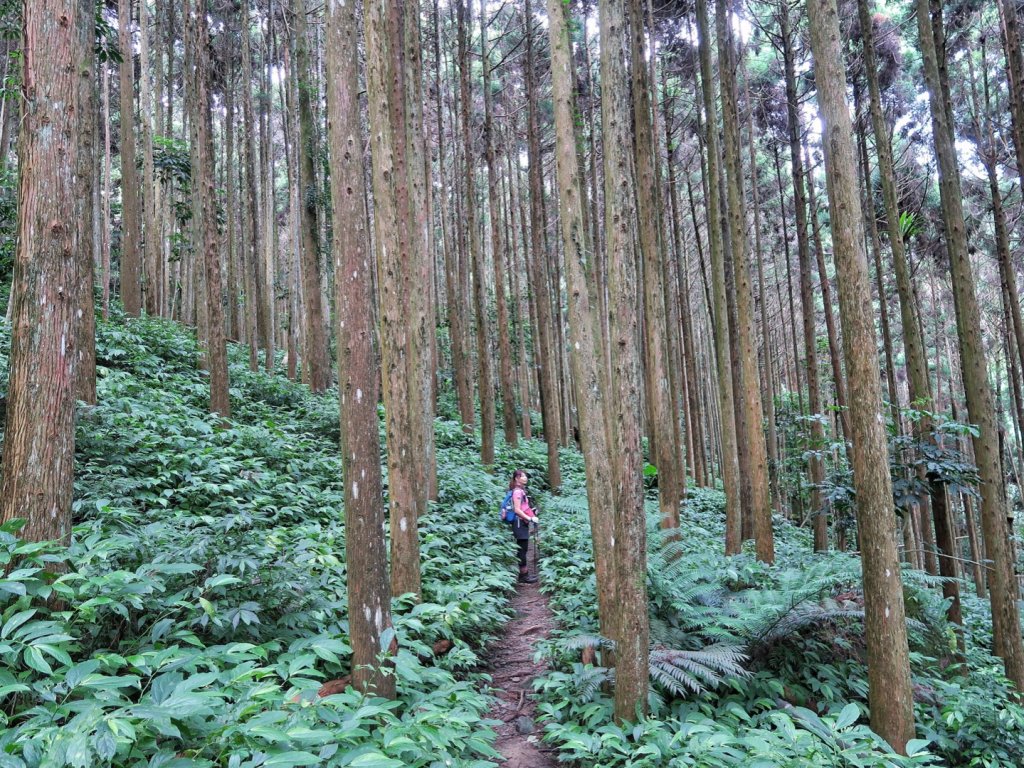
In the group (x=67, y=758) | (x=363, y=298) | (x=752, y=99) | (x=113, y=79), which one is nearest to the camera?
(x=67, y=758)

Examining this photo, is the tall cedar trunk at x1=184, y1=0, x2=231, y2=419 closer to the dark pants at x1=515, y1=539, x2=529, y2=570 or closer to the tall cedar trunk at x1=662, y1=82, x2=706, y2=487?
the dark pants at x1=515, y1=539, x2=529, y2=570

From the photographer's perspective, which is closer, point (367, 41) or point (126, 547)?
point (126, 547)

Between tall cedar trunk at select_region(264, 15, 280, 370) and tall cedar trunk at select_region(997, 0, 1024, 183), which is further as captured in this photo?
tall cedar trunk at select_region(264, 15, 280, 370)

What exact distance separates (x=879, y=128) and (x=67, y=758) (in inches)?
356

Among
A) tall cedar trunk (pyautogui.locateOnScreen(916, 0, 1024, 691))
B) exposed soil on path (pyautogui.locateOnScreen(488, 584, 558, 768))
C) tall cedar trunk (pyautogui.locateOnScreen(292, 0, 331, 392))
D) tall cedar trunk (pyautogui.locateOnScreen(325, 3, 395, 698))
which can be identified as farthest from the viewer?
tall cedar trunk (pyautogui.locateOnScreen(292, 0, 331, 392))

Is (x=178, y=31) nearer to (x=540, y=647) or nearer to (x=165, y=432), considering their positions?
(x=165, y=432)

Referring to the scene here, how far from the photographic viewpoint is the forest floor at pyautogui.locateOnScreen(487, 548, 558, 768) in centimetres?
386

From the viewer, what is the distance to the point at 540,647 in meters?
4.79

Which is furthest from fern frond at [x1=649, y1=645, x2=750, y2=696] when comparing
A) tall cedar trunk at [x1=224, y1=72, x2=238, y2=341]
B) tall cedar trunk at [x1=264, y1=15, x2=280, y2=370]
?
tall cedar trunk at [x1=224, y1=72, x2=238, y2=341]

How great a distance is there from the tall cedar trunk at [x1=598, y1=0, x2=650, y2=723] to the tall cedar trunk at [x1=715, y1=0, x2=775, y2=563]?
4.36 meters

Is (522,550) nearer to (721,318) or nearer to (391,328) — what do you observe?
(391,328)

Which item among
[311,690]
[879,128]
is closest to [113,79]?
[879,128]

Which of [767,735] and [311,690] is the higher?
[311,690]

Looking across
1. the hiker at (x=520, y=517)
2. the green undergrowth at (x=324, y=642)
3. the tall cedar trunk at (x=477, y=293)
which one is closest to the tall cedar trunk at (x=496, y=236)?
the tall cedar trunk at (x=477, y=293)
